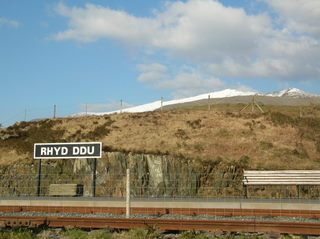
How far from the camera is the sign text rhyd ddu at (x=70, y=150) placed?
2061 centimetres

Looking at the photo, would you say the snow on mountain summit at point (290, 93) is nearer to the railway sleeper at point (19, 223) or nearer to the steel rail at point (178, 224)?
the steel rail at point (178, 224)

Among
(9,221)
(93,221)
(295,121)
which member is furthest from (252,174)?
(295,121)

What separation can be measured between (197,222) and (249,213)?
374cm

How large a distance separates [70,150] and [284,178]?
1114 cm

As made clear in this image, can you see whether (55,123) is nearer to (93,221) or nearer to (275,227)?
(93,221)

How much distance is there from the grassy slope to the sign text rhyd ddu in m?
6.14

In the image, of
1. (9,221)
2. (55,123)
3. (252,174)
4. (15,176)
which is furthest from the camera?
(55,123)

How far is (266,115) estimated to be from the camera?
33.6 metres

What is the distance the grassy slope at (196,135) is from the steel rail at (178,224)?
48.7ft

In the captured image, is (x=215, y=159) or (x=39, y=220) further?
(x=215, y=159)

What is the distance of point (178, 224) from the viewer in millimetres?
10547

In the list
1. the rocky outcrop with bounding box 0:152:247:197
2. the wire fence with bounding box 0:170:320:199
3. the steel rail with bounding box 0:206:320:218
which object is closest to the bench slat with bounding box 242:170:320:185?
the wire fence with bounding box 0:170:320:199

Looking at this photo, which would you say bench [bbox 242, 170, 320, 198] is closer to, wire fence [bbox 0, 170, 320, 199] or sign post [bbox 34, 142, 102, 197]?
wire fence [bbox 0, 170, 320, 199]

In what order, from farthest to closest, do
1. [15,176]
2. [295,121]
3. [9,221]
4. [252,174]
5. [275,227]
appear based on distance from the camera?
[295,121]
[15,176]
[252,174]
[9,221]
[275,227]
